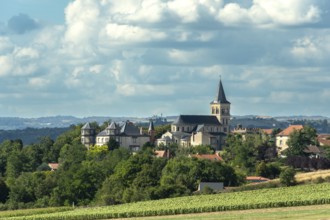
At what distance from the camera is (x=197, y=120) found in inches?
7239

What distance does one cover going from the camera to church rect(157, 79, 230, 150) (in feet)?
554

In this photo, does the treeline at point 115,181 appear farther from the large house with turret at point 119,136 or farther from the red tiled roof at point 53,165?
the large house with turret at point 119,136

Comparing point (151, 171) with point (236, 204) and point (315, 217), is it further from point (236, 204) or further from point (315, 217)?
point (315, 217)

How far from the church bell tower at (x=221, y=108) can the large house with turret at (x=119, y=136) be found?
2211 cm

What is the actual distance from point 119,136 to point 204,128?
1760cm

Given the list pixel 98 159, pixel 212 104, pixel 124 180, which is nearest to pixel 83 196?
pixel 124 180

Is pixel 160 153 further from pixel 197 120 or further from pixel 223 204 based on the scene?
pixel 223 204

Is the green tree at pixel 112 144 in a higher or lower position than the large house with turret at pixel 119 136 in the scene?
lower

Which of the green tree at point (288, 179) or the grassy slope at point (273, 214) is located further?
the green tree at point (288, 179)

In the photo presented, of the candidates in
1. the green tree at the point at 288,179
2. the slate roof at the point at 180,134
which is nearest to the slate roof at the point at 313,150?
the slate roof at the point at 180,134

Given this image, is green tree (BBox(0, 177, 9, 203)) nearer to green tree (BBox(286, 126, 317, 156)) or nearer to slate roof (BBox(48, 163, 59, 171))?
slate roof (BBox(48, 163, 59, 171))

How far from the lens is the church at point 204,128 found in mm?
168875

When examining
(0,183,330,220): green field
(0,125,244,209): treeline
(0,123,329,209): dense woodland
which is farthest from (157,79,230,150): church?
(0,183,330,220): green field

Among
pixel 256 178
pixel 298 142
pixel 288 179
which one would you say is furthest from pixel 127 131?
pixel 288 179
